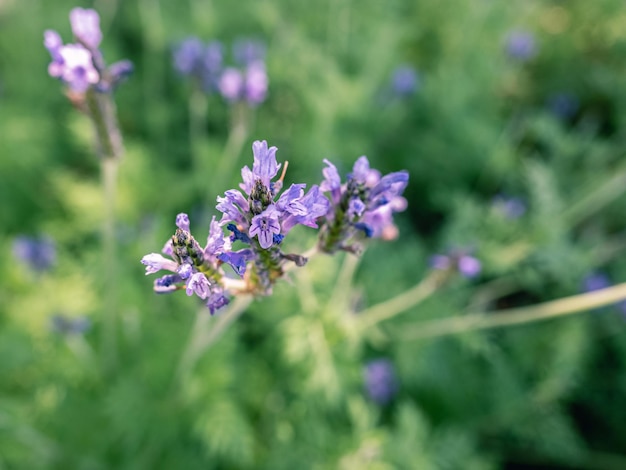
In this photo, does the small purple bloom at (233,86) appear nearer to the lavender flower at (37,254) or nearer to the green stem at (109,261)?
the green stem at (109,261)

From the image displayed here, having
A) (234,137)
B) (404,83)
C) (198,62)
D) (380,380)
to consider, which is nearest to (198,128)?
(234,137)

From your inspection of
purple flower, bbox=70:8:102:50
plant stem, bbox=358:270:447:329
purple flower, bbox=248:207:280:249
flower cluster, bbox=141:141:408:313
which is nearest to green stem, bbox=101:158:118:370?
purple flower, bbox=70:8:102:50

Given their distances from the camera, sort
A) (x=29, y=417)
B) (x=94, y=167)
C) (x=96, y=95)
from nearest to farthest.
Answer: (x=96, y=95) < (x=29, y=417) < (x=94, y=167)

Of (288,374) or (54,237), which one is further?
(54,237)

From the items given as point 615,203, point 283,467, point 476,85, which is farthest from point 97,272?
point 615,203

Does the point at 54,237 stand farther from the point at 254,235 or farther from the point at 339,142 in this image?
the point at 254,235

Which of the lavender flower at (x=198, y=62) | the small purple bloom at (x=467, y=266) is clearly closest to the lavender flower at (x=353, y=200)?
the small purple bloom at (x=467, y=266)
